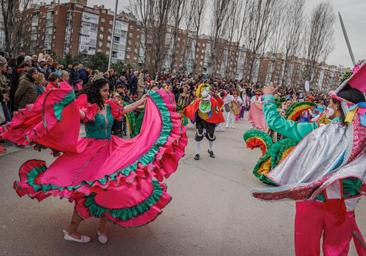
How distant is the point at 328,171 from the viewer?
8.81 feet

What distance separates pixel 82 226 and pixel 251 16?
1312 inches

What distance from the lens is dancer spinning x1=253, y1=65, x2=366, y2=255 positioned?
105 inches

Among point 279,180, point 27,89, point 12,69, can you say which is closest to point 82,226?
point 279,180

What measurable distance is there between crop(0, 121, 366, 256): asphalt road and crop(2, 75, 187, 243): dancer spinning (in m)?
0.27

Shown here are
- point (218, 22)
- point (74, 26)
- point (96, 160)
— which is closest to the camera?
point (96, 160)

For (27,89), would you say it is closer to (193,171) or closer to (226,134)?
(193,171)

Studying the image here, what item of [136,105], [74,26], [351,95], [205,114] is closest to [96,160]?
[136,105]

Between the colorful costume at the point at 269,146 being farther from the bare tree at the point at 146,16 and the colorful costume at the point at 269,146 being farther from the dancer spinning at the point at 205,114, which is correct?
the bare tree at the point at 146,16

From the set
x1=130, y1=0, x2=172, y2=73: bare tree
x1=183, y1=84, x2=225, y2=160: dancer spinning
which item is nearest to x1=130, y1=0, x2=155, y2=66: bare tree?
x1=130, y1=0, x2=172, y2=73: bare tree

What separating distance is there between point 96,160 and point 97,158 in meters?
0.03

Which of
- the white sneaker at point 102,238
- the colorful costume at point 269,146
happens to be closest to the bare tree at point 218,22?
the colorful costume at point 269,146

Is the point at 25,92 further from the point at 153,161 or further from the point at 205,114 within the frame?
the point at 153,161

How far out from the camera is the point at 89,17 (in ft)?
240

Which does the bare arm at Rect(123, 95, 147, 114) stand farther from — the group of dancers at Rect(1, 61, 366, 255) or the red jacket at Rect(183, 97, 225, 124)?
the red jacket at Rect(183, 97, 225, 124)
